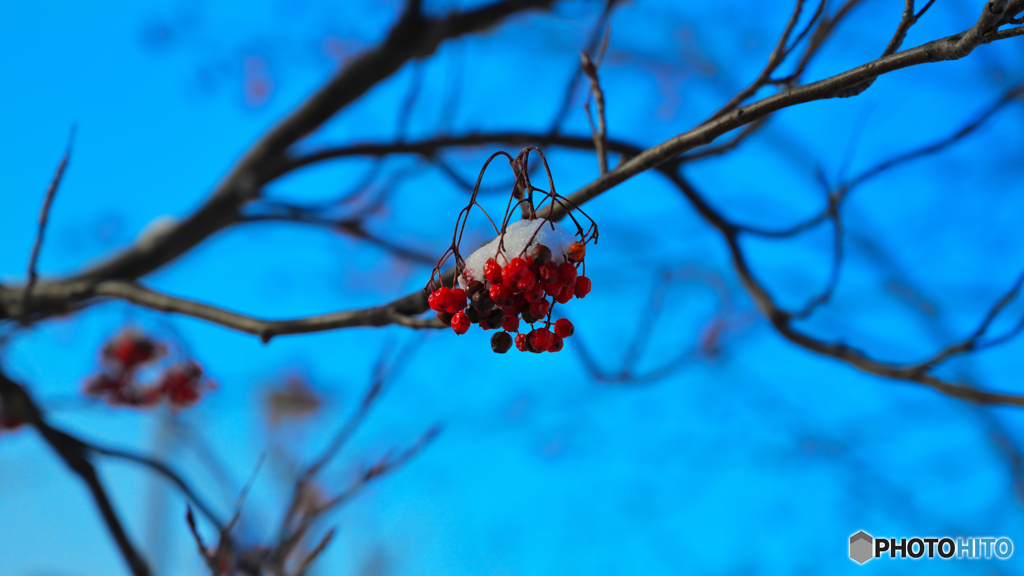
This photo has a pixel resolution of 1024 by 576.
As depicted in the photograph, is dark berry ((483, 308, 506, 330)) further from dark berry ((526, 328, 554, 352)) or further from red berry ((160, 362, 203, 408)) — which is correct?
red berry ((160, 362, 203, 408))

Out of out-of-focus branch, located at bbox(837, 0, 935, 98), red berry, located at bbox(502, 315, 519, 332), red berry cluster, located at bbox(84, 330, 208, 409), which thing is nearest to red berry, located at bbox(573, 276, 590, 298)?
red berry, located at bbox(502, 315, 519, 332)

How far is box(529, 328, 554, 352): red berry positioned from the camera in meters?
0.98

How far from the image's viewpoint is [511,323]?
3.16ft

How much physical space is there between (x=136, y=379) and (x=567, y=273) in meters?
2.82

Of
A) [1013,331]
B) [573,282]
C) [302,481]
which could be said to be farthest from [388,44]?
[1013,331]

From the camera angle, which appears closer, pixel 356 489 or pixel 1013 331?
pixel 1013 331

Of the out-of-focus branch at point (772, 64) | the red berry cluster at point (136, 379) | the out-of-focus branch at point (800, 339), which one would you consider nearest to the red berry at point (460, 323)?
the out-of-focus branch at point (772, 64)

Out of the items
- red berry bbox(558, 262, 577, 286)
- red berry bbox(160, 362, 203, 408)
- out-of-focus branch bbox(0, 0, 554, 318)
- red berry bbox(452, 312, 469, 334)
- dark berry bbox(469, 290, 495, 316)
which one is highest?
out-of-focus branch bbox(0, 0, 554, 318)

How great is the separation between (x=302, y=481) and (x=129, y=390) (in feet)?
5.02

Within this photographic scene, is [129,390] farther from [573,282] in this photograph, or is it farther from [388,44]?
[573,282]

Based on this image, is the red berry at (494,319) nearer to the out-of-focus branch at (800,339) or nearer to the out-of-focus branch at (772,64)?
the out-of-focus branch at (772,64)

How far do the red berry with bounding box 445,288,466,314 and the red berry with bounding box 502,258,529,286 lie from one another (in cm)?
13

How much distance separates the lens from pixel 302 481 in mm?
1932

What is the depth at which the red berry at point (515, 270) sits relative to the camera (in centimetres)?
88
